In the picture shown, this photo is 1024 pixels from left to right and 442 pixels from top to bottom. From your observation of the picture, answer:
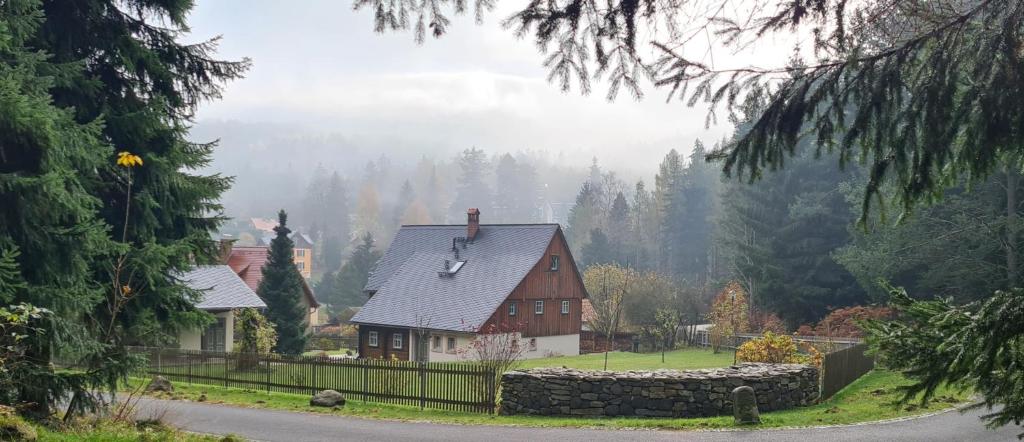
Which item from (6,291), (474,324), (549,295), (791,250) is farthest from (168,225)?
(791,250)

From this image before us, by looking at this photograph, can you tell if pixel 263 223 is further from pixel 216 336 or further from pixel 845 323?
pixel 845 323

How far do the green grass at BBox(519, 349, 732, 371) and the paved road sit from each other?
1554cm

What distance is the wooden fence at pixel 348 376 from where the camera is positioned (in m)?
18.0

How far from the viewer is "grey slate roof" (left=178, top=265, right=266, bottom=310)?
33.1 m

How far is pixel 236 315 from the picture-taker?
33.5 metres

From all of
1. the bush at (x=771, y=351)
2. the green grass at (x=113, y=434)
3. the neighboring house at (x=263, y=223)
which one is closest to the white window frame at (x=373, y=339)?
the bush at (x=771, y=351)

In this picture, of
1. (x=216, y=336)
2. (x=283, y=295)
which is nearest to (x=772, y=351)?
(x=283, y=295)

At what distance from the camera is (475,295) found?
39.4 meters

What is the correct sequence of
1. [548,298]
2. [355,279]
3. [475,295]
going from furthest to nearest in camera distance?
1. [355,279]
2. [548,298]
3. [475,295]

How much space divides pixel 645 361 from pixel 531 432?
784 inches

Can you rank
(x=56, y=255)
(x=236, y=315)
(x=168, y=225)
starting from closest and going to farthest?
(x=56, y=255)
(x=168, y=225)
(x=236, y=315)

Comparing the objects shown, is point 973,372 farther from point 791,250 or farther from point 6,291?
point 791,250

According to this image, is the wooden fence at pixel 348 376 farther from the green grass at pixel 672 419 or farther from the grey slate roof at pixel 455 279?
the grey slate roof at pixel 455 279

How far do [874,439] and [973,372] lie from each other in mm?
8521
